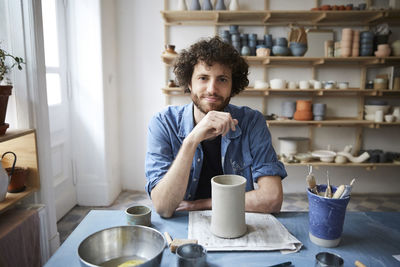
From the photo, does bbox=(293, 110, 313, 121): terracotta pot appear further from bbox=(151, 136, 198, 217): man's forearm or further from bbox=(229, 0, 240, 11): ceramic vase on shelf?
bbox=(151, 136, 198, 217): man's forearm

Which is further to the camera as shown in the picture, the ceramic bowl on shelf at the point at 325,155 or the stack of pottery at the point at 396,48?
the ceramic bowl on shelf at the point at 325,155

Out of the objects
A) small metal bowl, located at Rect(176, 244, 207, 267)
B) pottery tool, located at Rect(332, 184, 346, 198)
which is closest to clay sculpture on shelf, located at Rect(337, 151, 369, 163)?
pottery tool, located at Rect(332, 184, 346, 198)

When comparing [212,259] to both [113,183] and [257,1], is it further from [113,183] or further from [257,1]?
[257,1]

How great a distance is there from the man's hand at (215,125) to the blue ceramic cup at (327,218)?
1.42 ft

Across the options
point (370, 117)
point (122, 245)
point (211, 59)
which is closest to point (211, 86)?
point (211, 59)

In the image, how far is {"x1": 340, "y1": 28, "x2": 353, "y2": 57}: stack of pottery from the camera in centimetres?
301

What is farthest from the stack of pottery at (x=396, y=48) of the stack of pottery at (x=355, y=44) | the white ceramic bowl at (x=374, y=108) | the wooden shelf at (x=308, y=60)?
the white ceramic bowl at (x=374, y=108)

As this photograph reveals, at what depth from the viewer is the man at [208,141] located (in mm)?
1269

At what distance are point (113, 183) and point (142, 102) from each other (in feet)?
3.17

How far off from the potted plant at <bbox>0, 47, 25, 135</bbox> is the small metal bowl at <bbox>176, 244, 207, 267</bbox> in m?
1.32

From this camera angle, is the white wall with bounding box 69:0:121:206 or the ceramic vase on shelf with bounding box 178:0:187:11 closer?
the white wall with bounding box 69:0:121:206

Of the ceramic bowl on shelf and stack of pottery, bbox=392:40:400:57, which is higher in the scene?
stack of pottery, bbox=392:40:400:57

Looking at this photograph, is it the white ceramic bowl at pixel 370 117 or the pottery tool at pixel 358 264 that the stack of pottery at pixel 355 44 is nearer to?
the white ceramic bowl at pixel 370 117

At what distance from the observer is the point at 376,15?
120 inches
